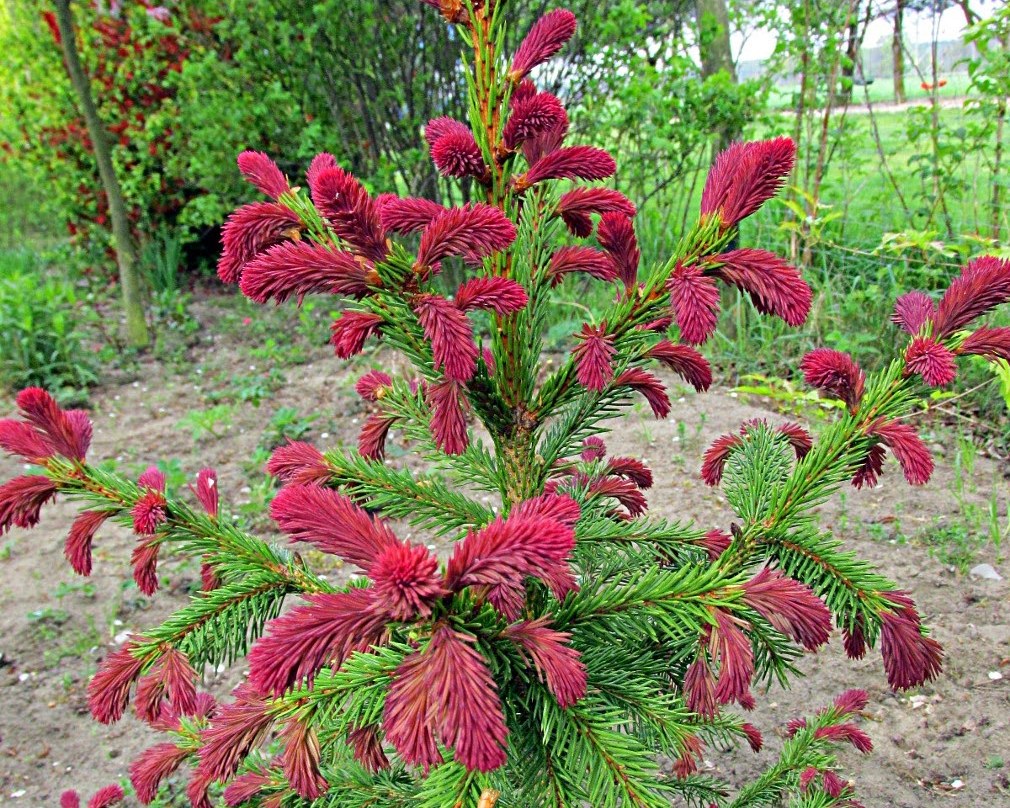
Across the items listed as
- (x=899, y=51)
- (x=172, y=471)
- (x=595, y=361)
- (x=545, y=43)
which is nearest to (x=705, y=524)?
(x=595, y=361)

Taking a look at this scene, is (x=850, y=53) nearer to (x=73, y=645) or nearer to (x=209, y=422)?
(x=209, y=422)

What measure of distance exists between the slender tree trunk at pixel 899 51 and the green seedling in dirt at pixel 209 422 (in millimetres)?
4722

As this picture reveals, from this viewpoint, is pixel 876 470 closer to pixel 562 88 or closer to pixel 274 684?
pixel 274 684

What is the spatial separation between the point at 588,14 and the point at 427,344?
554 centimetres

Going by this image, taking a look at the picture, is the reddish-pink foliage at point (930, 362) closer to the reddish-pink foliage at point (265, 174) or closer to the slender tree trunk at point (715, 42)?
the reddish-pink foliage at point (265, 174)

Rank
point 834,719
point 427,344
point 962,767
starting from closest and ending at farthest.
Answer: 1. point 427,344
2. point 834,719
3. point 962,767

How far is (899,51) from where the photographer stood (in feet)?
20.0

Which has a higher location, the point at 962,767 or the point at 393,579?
the point at 393,579

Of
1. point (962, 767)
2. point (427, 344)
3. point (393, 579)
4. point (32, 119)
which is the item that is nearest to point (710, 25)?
point (962, 767)

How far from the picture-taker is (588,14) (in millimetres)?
5906

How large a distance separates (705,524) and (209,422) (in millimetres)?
2980

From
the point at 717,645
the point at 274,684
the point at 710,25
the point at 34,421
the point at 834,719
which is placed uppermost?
the point at 710,25

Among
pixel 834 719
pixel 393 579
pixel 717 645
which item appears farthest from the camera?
pixel 834 719

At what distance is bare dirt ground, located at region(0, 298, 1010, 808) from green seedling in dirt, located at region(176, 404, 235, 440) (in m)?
0.04
